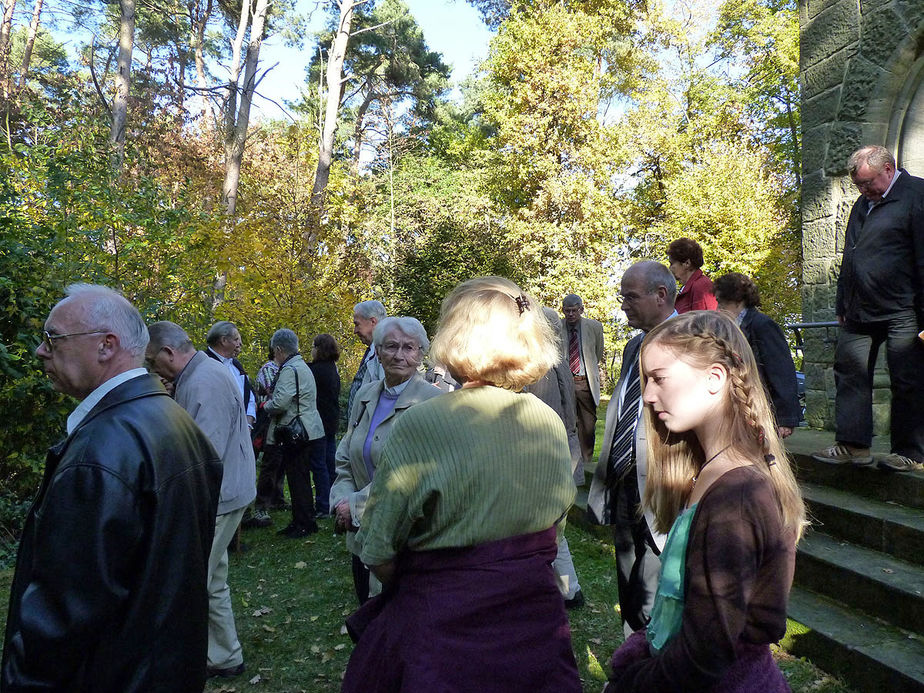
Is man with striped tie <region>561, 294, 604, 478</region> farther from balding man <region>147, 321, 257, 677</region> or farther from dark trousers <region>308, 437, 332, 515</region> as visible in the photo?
balding man <region>147, 321, 257, 677</region>

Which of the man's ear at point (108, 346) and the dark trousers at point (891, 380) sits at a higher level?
the man's ear at point (108, 346)

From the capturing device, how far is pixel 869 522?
4066 mm

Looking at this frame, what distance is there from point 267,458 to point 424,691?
619 cm

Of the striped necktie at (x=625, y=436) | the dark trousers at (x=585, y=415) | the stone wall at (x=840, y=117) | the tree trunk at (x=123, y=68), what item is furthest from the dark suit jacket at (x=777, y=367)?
the tree trunk at (x=123, y=68)

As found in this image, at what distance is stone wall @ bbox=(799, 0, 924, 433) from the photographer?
19.6ft

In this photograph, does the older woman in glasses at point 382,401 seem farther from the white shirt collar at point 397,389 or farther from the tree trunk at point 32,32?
the tree trunk at point 32,32

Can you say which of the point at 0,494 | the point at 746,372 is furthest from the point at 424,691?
the point at 0,494

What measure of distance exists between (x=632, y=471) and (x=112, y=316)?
6.67 feet

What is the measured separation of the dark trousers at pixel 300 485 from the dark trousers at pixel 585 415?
271 cm

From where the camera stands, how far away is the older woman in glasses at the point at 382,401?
3.31 m

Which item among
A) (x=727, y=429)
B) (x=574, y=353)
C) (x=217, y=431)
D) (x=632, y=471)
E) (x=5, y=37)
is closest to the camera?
(x=727, y=429)

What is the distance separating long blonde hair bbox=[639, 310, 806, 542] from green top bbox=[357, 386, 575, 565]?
354mm

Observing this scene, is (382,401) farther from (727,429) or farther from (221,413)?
(727,429)

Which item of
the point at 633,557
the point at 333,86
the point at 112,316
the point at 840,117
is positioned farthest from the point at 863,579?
the point at 333,86
